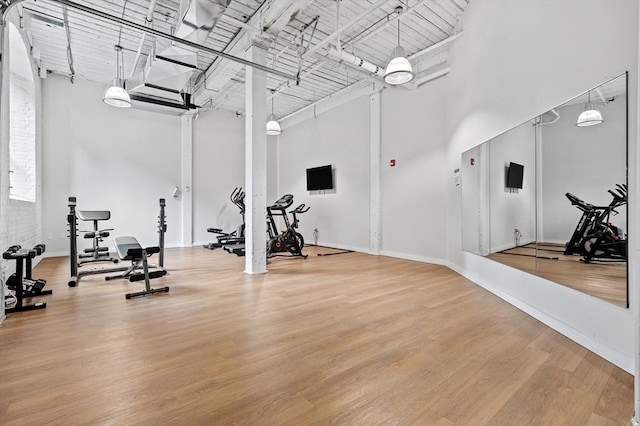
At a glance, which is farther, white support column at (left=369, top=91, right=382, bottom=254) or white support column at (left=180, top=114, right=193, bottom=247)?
white support column at (left=180, top=114, right=193, bottom=247)

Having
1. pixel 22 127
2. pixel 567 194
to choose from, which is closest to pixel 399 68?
pixel 567 194

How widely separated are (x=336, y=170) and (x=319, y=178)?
0.60 m

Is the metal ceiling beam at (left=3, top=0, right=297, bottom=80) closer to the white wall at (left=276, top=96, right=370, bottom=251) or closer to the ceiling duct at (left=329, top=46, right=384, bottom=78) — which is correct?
the ceiling duct at (left=329, top=46, right=384, bottom=78)

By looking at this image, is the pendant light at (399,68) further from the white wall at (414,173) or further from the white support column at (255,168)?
the white support column at (255,168)

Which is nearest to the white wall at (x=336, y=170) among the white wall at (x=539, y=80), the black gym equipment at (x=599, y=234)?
the white wall at (x=539, y=80)

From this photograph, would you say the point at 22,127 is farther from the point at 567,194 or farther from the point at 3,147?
the point at 567,194

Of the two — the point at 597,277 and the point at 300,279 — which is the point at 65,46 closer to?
the point at 300,279

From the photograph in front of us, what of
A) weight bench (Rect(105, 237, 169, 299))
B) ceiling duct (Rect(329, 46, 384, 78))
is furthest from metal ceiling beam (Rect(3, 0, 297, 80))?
weight bench (Rect(105, 237, 169, 299))

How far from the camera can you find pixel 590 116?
2.51m

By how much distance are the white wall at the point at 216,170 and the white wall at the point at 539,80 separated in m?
6.38

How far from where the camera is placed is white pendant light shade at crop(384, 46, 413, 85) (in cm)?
397

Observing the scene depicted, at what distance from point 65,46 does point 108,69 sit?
95cm

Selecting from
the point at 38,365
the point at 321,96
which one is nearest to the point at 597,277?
the point at 38,365

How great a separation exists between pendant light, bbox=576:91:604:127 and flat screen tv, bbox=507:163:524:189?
0.93 meters
